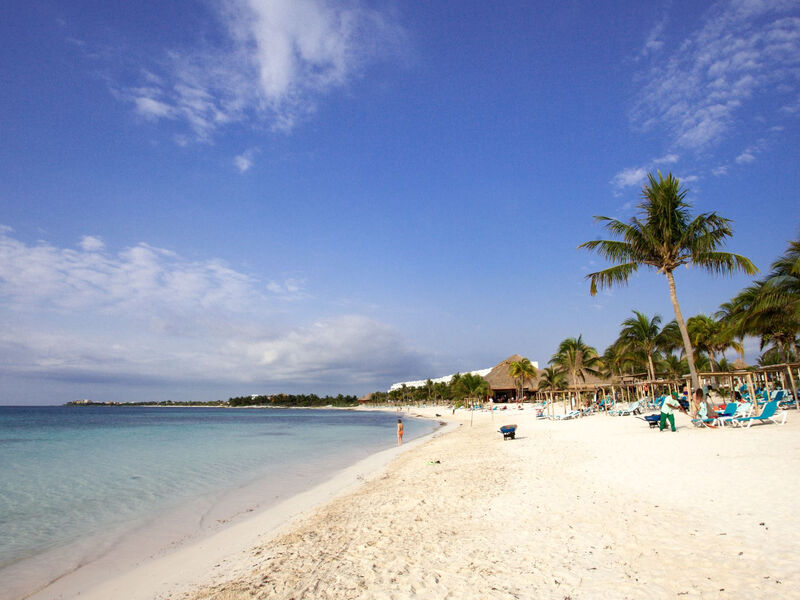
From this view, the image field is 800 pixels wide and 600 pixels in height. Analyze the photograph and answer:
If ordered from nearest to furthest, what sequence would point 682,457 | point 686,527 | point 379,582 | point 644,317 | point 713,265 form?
point 379,582 < point 686,527 < point 682,457 < point 713,265 < point 644,317

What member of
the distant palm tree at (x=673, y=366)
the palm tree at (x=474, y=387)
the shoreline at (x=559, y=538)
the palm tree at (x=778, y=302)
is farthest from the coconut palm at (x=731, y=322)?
the palm tree at (x=474, y=387)

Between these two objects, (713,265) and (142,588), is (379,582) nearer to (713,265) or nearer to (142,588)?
(142,588)

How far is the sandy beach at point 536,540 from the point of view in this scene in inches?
153

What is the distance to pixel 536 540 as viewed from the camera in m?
4.97

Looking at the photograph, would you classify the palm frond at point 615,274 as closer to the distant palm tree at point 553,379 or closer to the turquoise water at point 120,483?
the turquoise water at point 120,483

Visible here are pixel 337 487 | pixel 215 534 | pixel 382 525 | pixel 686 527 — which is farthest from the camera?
pixel 337 487

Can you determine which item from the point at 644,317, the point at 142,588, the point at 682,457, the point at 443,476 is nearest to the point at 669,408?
the point at 682,457

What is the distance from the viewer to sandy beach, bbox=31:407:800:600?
12.7ft

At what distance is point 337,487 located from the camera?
1079 centimetres

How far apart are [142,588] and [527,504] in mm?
5178

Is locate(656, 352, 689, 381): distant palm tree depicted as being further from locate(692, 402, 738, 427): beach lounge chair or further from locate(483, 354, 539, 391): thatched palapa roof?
locate(692, 402, 738, 427): beach lounge chair

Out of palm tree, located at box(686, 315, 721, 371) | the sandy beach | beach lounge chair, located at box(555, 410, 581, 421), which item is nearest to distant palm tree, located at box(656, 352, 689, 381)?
palm tree, located at box(686, 315, 721, 371)

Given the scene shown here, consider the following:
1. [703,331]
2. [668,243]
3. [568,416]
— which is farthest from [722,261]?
[703,331]

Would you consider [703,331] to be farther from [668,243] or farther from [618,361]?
[668,243]
